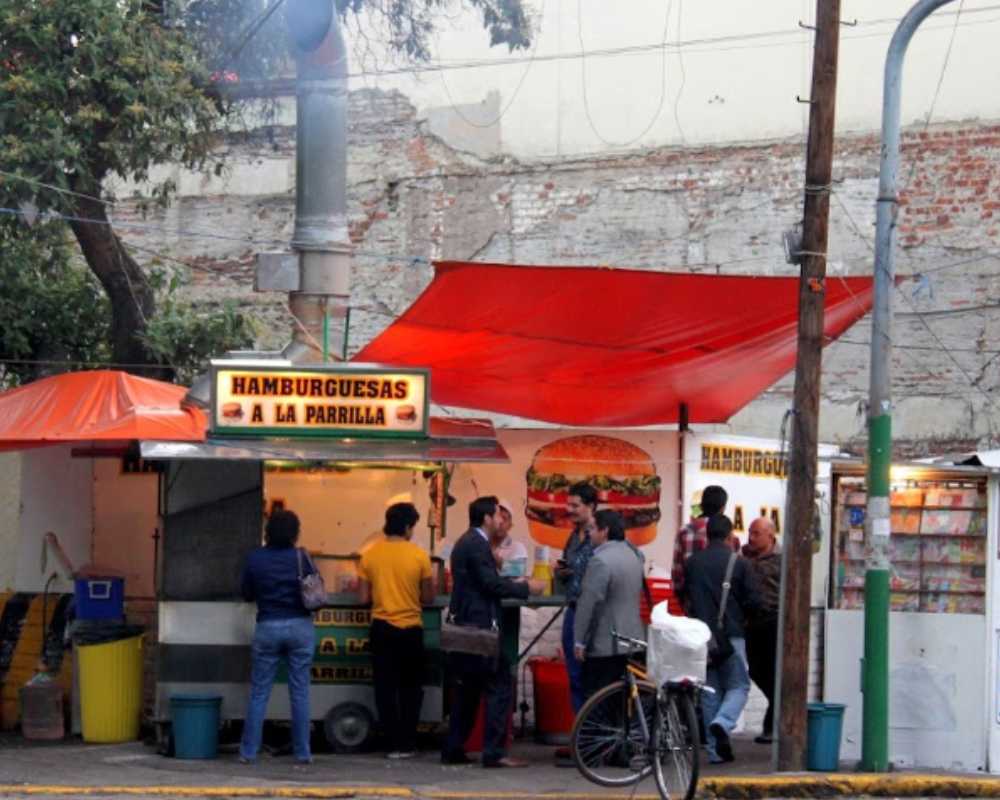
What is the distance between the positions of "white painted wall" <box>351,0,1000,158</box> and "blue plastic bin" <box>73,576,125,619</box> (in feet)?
→ 30.4

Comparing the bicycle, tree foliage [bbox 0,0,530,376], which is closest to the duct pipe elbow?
tree foliage [bbox 0,0,530,376]

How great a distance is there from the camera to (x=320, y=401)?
520 inches

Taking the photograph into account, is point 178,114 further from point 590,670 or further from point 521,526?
point 590,670

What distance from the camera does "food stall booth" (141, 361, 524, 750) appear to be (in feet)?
43.2

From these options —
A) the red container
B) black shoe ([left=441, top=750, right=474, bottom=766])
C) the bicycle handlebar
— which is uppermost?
the red container

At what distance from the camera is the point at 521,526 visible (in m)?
16.3

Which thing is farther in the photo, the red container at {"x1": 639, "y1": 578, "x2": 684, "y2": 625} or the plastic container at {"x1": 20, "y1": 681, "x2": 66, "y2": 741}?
the red container at {"x1": 639, "y1": 578, "x2": 684, "y2": 625}

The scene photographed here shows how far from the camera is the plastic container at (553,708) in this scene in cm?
1466

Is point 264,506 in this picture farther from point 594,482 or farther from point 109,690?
point 594,482

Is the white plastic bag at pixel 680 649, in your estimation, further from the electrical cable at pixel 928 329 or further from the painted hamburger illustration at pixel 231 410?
the electrical cable at pixel 928 329

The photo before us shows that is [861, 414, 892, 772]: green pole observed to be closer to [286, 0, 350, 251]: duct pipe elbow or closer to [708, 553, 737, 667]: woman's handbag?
[708, 553, 737, 667]: woman's handbag

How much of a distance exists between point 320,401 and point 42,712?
370 cm

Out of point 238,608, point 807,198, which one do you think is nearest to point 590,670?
point 238,608

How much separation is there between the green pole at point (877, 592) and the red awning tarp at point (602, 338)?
4.29 feet
